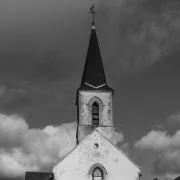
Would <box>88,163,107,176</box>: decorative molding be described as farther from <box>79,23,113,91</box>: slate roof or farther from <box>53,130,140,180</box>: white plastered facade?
<box>79,23,113,91</box>: slate roof

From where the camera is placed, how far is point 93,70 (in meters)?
37.3

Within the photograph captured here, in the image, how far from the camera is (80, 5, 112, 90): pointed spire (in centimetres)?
3634

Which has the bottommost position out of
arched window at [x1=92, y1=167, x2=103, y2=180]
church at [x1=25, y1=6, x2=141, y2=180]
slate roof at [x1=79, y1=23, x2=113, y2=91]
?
arched window at [x1=92, y1=167, x2=103, y2=180]

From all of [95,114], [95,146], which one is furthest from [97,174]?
[95,114]

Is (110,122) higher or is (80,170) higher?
(110,122)

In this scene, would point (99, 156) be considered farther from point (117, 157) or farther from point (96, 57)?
point (96, 57)

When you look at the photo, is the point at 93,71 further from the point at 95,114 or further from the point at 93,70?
the point at 95,114

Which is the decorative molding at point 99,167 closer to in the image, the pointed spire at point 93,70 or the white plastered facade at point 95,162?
the white plastered facade at point 95,162

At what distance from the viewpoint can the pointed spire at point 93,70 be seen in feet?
119

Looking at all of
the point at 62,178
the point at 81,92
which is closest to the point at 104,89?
the point at 81,92

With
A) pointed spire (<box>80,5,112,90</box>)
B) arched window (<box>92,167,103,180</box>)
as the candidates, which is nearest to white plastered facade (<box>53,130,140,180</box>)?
arched window (<box>92,167,103,180</box>)

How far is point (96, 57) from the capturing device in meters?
38.2

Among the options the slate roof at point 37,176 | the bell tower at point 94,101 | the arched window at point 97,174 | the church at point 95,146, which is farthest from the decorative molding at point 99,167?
the slate roof at point 37,176

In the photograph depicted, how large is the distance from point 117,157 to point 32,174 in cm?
1276
